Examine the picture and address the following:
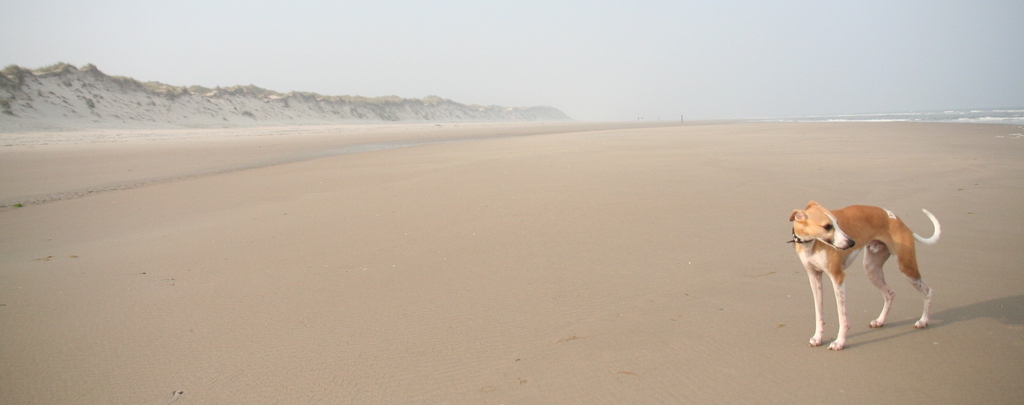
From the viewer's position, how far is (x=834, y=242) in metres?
2.59

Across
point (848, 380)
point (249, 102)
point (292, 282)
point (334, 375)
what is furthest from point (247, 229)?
point (249, 102)

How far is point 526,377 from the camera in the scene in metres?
2.66

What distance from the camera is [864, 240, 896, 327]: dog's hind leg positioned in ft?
9.84

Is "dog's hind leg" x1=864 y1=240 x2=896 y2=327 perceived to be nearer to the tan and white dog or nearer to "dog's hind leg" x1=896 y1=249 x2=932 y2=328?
the tan and white dog

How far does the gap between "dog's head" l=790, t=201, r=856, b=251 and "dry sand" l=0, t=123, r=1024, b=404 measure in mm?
666

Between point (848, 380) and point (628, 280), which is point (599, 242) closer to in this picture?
point (628, 280)

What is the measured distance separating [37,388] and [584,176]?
8185 mm

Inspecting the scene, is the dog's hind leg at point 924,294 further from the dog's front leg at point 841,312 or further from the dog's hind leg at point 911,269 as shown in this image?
the dog's front leg at point 841,312

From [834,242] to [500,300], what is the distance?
7.12ft

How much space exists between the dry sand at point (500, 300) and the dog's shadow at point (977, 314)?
0.02 metres

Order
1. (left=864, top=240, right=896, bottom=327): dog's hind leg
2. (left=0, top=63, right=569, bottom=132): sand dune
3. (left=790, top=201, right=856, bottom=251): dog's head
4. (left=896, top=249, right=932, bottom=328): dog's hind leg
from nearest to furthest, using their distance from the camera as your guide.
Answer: (left=790, top=201, right=856, bottom=251): dog's head, (left=896, top=249, right=932, bottom=328): dog's hind leg, (left=864, top=240, right=896, bottom=327): dog's hind leg, (left=0, top=63, right=569, bottom=132): sand dune

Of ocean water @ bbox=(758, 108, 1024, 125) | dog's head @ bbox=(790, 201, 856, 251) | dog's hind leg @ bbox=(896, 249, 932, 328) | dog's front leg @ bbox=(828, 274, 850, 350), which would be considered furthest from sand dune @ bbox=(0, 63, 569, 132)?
ocean water @ bbox=(758, 108, 1024, 125)

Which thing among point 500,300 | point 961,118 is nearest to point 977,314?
point 500,300

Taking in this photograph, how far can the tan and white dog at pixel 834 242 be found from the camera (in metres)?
2.65
